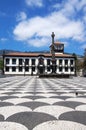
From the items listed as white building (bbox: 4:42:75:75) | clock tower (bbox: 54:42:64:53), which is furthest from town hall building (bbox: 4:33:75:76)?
clock tower (bbox: 54:42:64:53)

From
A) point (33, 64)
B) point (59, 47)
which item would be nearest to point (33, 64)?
point (33, 64)

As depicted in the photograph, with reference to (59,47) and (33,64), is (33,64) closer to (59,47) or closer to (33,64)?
(33,64)

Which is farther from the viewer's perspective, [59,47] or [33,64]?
[59,47]

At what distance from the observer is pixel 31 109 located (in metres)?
4.38

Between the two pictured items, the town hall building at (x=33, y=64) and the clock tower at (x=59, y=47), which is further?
the clock tower at (x=59, y=47)

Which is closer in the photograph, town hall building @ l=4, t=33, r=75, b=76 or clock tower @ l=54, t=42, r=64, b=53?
town hall building @ l=4, t=33, r=75, b=76

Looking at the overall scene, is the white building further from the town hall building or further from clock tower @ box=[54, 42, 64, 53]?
clock tower @ box=[54, 42, 64, 53]

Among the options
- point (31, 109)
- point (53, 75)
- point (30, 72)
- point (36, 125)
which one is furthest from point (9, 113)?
point (30, 72)

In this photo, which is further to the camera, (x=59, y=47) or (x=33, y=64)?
(x=59, y=47)

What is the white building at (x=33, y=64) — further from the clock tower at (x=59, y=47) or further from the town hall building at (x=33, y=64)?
the clock tower at (x=59, y=47)

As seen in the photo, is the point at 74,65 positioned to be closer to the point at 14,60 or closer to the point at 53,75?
the point at 14,60

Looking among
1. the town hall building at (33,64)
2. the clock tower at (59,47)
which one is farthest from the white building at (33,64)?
the clock tower at (59,47)

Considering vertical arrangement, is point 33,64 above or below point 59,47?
below

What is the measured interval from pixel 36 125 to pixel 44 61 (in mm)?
60946
